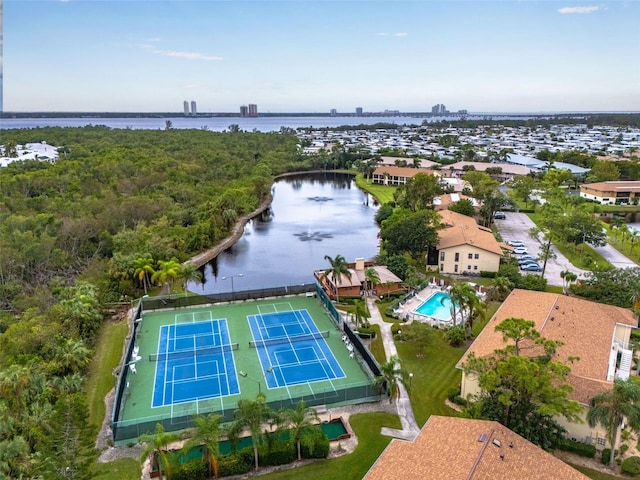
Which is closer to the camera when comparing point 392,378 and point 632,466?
point 632,466

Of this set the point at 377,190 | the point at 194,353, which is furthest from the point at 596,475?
the point at 377,190

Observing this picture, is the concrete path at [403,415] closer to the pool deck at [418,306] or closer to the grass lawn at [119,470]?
the pool deck at [418,306]

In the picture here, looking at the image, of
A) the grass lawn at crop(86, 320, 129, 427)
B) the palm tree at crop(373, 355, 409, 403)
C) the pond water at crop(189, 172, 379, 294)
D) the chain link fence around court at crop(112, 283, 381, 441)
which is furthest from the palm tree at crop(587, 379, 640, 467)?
the pond water at crop(189, 172, 379, 294)

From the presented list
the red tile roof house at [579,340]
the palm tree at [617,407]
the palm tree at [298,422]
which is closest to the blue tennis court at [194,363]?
the palm tree at [298,422]

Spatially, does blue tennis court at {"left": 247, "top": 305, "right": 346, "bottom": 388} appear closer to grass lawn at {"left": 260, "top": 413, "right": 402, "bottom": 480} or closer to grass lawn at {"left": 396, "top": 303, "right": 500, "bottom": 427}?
grass lawn at {"left": 396, "top": 303, "right": 500, "bottom": 427}

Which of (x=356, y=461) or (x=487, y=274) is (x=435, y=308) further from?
(x=356, y=461)

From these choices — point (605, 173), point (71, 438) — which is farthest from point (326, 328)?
point (605, 173)
